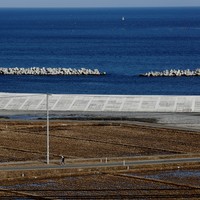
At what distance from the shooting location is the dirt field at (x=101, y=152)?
5088 cm

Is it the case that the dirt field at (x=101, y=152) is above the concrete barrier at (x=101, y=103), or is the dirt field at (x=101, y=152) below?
below

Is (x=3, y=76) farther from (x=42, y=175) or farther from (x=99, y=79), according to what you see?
(x=42, y=175)

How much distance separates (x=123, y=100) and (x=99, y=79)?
117 ft

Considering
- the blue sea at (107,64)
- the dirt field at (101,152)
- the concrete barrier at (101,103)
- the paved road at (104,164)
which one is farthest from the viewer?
the blue sea at (107,64)

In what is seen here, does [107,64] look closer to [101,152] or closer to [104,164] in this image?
[101,152]

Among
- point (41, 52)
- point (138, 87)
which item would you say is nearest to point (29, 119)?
point (138, 87)

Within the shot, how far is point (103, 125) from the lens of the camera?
75.5m

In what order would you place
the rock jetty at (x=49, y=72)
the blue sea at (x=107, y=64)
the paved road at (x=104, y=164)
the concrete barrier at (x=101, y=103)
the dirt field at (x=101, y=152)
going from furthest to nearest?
1. the rock jetty at (x=49, y=72)
2. the blue sea at (x=107, y=64)
3. the concrete barrier at (x=101, y=103)
4. the paved road at (x=104, y=164)
5. the dirt field at (x=101, y=152)

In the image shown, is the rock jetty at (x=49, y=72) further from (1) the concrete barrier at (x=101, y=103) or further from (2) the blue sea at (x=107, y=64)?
(1) the concrete barrier at (x=101, y=103)

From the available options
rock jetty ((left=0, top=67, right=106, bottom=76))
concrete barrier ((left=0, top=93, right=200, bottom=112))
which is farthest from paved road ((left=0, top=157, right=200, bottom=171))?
rock jetty ((left=0, top=67, right=106, bottom=76))

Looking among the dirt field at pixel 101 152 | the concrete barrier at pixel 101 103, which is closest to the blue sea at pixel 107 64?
the concrete barrier at pixel 101 103

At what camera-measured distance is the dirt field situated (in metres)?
50.9

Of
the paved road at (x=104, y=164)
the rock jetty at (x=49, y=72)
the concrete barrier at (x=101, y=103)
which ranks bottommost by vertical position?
the paved road at (x=104, y=164)

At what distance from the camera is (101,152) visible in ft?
208
